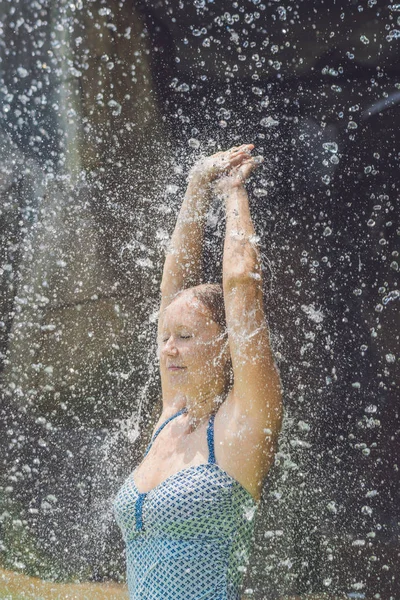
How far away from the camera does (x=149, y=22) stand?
11.8 ft

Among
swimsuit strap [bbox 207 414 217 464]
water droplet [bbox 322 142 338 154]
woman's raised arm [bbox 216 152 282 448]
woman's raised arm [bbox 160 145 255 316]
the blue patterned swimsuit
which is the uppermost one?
water droplet [bbox 322 142 338 154]

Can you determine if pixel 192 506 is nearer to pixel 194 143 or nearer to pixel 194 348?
pixel 194 348

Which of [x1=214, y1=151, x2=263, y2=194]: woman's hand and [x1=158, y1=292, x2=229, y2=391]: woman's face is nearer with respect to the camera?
[x1=158, y1=292, x2=229, y2=391]: woman's face

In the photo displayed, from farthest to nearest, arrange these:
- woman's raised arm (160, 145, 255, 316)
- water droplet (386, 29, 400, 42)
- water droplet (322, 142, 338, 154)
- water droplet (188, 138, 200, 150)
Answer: water droplet (188, 138, 200, 150)
water droplet (322, 142, 338, 154)
water droplet (386, 29, 400, 42)
woman's raised arm (160, 145, 255, 316)

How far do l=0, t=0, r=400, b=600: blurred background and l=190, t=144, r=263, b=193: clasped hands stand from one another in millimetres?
1170

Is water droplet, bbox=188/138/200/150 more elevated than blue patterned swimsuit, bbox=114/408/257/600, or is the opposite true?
water droplet, bbox=188/138/200/150

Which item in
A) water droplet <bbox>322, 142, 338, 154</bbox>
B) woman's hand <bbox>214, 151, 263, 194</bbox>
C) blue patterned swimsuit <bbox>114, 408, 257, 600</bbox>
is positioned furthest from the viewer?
water droplet <bbox>322, 142, 338, 154</bbox>

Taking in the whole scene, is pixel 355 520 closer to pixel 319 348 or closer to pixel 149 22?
pixel 319 348

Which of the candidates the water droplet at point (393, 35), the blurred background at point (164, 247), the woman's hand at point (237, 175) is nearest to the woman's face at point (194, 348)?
the woman's hand at point (237, 175)

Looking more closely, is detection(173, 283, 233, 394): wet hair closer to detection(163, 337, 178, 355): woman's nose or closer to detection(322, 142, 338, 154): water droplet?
detection(163, 337, 178, 355): woman's nose

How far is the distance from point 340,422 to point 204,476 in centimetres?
176

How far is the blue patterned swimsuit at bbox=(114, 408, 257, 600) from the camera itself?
5.28ft

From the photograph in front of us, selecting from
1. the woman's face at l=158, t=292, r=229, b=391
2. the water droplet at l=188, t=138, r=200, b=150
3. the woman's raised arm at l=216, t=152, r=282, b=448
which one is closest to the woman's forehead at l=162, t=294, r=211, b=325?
the woman's face at l=158, t=292, r=229, b=391

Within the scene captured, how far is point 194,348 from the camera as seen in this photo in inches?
70.2
